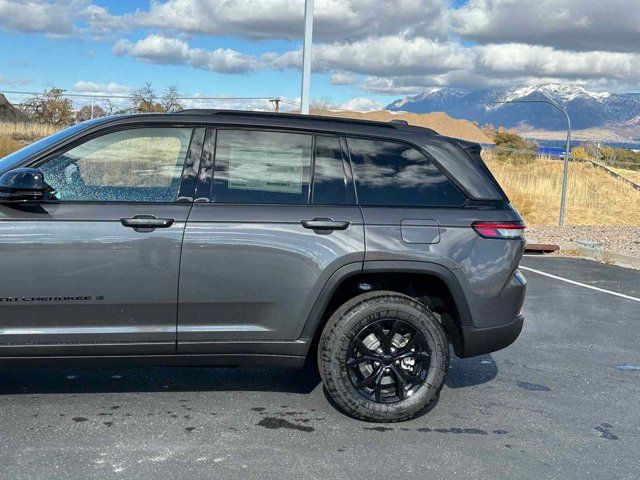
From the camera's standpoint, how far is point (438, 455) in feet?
13.1

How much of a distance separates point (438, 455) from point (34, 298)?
7.77 feet

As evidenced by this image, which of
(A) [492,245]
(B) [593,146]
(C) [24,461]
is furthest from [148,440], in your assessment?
(B) [593,146]

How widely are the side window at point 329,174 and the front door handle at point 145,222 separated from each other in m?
0.87

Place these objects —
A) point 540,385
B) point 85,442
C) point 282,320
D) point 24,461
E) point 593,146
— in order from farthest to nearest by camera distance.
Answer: point 593,146 < point 540,385 < point 282,320 < point 85,442 < point 24,461

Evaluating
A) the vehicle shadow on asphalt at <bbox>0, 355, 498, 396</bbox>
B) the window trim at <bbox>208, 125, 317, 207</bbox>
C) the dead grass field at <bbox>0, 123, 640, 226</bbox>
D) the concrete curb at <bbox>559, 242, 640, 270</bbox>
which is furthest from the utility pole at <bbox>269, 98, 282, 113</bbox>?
the dead grass field at <bbox>0, 123, 640, 226</bbox>

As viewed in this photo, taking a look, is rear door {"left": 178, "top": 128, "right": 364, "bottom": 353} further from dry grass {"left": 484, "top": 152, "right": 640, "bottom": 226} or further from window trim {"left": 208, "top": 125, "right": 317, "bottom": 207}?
dry grass {"left": 484, "top": 152, "right": 640, "bottom": 226}

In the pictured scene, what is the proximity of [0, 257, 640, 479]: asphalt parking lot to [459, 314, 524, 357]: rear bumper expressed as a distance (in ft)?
1.45

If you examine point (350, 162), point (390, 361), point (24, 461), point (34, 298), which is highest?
point (350, 162)

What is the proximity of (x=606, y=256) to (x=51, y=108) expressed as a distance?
16.1m

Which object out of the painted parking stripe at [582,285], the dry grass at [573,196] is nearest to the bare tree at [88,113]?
the painted parking stripe at [582,285]

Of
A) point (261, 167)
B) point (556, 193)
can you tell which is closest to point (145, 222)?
point (261, 167)

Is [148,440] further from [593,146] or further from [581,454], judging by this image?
[593,146]

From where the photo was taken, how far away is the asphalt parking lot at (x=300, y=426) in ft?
12.4

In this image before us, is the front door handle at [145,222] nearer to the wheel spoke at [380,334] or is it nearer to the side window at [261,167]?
the side window at [261,167]
